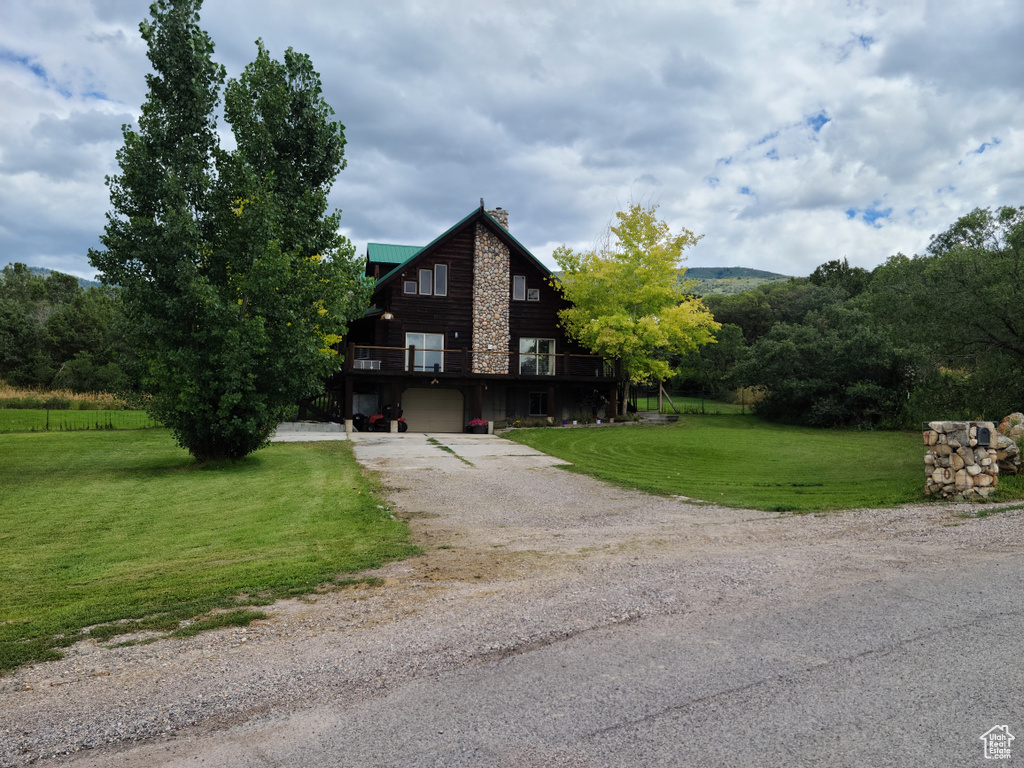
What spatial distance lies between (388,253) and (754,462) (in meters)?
23.8

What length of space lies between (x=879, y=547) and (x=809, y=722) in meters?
4.55

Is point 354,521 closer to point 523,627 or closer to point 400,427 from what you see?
point 523,627

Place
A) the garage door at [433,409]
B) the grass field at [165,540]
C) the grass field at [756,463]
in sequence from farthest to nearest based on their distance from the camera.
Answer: the garage door at [433,409], the grass field at [756,463], the grass field at [165,540]

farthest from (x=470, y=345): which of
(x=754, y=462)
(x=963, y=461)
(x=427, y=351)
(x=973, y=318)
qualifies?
(x=963, y=461)

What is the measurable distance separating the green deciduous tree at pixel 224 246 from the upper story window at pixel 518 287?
15.0 metres

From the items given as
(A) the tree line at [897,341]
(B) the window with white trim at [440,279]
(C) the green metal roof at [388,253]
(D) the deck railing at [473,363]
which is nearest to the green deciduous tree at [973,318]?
(A) the tree line at [897,341]

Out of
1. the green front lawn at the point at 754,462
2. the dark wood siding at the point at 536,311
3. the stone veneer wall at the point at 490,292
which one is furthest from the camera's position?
the dark wood siding at the point at 536,311

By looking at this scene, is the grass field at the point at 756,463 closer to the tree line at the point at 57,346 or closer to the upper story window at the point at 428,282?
the upper story window at the point at 428,282

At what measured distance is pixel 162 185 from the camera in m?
13.8

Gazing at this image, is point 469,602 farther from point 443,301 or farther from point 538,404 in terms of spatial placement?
point 538,404

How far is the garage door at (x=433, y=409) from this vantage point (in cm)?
2970

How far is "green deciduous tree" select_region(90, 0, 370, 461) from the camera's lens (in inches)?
544

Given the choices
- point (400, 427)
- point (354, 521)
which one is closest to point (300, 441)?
point (400, 427)

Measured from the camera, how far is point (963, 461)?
10234 mm
